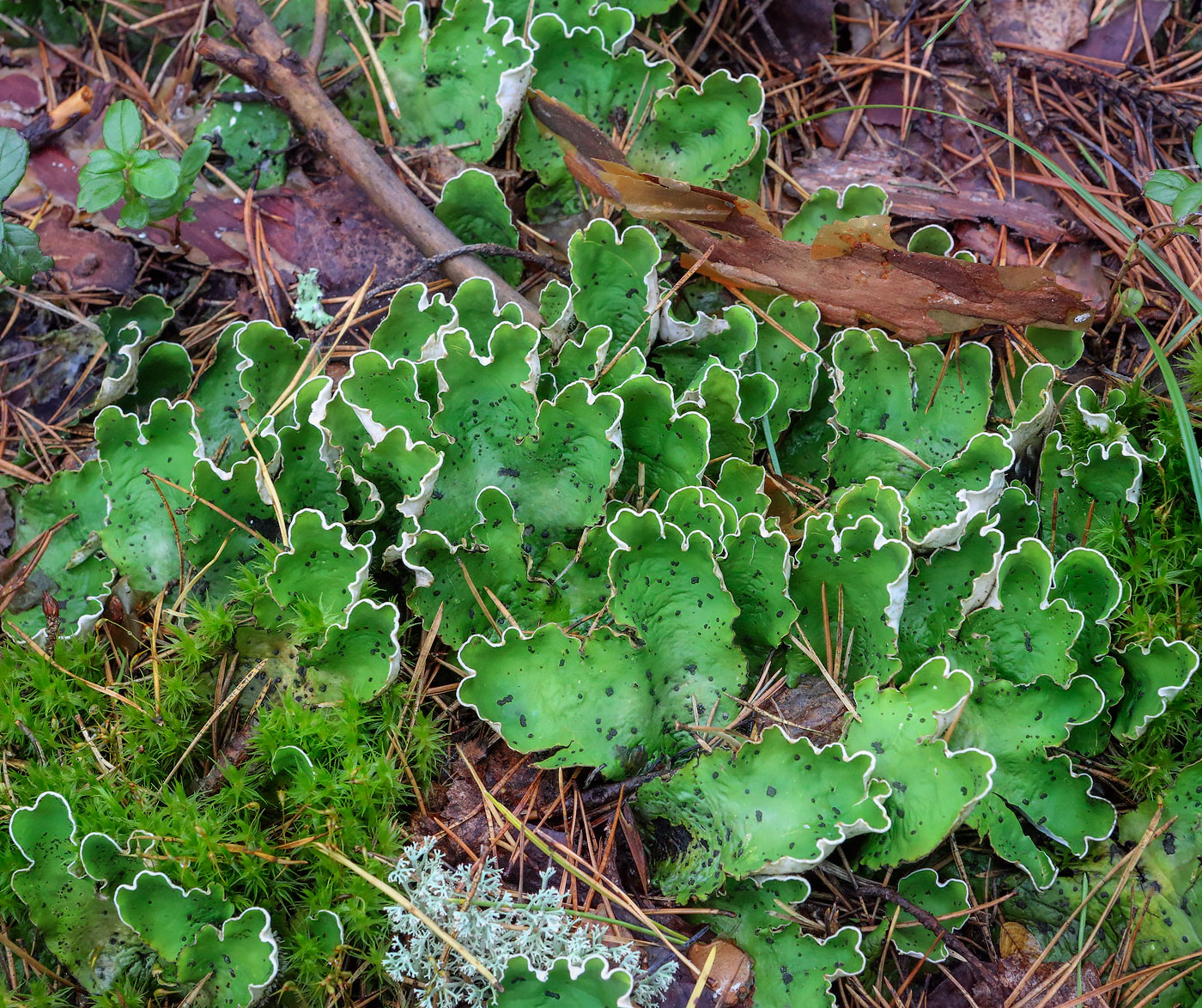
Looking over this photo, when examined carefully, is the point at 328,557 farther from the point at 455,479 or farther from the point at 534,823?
the point at 534,823

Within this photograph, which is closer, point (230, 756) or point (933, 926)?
point (933, 926)

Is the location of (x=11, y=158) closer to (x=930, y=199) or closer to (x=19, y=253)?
(x=19, y=253)

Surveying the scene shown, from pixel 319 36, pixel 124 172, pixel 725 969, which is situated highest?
pixel 319 36

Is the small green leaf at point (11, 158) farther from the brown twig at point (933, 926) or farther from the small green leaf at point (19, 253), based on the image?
the brown twig at point (933, 926)

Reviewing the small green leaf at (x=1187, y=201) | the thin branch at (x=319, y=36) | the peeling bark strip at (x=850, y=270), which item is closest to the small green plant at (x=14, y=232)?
the thin branch at (x=319, y=36)

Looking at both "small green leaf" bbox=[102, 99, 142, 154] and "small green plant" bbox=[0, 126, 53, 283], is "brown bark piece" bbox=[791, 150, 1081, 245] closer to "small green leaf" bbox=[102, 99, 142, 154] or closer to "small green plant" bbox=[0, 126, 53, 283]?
"small green leaf" bbox=[102, 99, 142, 154]

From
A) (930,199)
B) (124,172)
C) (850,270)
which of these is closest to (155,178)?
(124,172)
